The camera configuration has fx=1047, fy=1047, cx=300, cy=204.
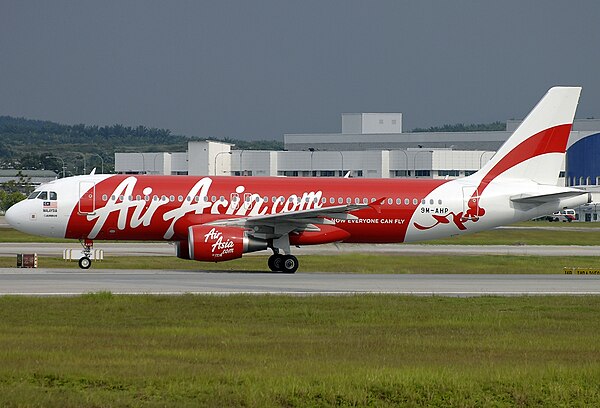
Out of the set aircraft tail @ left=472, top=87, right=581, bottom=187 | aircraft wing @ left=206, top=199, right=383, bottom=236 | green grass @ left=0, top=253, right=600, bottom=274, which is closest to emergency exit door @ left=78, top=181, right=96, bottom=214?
green grass @ left=0, top=253, right=600, bottom=274

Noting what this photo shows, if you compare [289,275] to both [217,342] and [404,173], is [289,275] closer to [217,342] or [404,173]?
[217,342]

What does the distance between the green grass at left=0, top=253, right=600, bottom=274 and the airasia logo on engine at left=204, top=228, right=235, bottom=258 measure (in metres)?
3.72

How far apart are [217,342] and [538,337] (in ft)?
21.3

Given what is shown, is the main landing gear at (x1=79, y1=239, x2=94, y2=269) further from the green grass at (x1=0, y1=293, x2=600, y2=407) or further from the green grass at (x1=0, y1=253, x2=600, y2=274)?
the green grass at (x1=0, y1=293, x2=600, y2=407)

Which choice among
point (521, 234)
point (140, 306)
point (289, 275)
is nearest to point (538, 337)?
point (140, 306)

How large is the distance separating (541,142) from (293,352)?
26.9m

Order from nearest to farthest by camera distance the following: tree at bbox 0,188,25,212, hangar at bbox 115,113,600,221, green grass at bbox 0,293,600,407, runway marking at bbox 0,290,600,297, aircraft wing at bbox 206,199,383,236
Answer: green grass at bbox 0,293,600,407, runway marking at bbox 0,290,600,297, aircraft wing at bbox 206,199,383,236, tree at bbox 0,188,25,212, hangar at bbox 115,113,600,221

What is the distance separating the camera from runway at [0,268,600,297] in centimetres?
3069

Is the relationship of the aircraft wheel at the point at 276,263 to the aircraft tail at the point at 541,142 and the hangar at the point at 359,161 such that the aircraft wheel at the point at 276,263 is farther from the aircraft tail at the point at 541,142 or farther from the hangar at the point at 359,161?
the hangar at the point at 359,161

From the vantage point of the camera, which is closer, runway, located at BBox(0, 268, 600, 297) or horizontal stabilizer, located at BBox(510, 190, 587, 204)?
runway, located at BBox(0, 268, 600, 297)

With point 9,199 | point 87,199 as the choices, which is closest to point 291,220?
point 87,199

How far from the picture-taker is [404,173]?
428 ft

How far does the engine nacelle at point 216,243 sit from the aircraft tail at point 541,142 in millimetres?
10849

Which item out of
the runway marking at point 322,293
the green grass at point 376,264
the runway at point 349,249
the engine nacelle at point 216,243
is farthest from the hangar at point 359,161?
the runway marking at point 322,293
